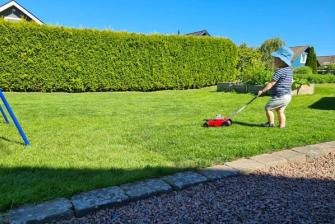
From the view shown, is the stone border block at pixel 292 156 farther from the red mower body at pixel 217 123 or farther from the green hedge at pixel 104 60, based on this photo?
the green hedge at pixel 104 60

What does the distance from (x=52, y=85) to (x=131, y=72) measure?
3646 millimetres

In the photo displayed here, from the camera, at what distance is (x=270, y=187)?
10.3ft

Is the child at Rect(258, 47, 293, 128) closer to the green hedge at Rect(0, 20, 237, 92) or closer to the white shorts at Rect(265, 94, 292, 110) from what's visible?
the white shorts at Rect(265, 94, 292, 110)

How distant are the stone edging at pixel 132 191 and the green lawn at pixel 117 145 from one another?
0.50ft

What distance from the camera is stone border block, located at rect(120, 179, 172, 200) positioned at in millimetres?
2844

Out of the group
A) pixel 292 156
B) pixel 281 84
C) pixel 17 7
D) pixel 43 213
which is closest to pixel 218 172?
pixel 292 156

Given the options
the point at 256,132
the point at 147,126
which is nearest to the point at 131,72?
the point at 147,126

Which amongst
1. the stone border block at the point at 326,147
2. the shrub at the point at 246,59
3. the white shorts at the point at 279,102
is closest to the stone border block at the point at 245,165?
the stone border block at the point at 326,147

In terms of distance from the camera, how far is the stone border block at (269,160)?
3.76 metres

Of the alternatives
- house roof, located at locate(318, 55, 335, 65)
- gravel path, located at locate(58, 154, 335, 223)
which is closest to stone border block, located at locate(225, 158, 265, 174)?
gravel path, located at locate(58, 154, 335, 223)

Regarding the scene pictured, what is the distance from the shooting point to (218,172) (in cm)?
341

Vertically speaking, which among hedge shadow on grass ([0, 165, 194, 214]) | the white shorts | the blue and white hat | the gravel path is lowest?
the gravel path

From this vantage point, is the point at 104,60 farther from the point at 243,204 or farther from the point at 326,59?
the point at 326,59

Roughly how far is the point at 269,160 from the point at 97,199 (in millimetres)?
2162
